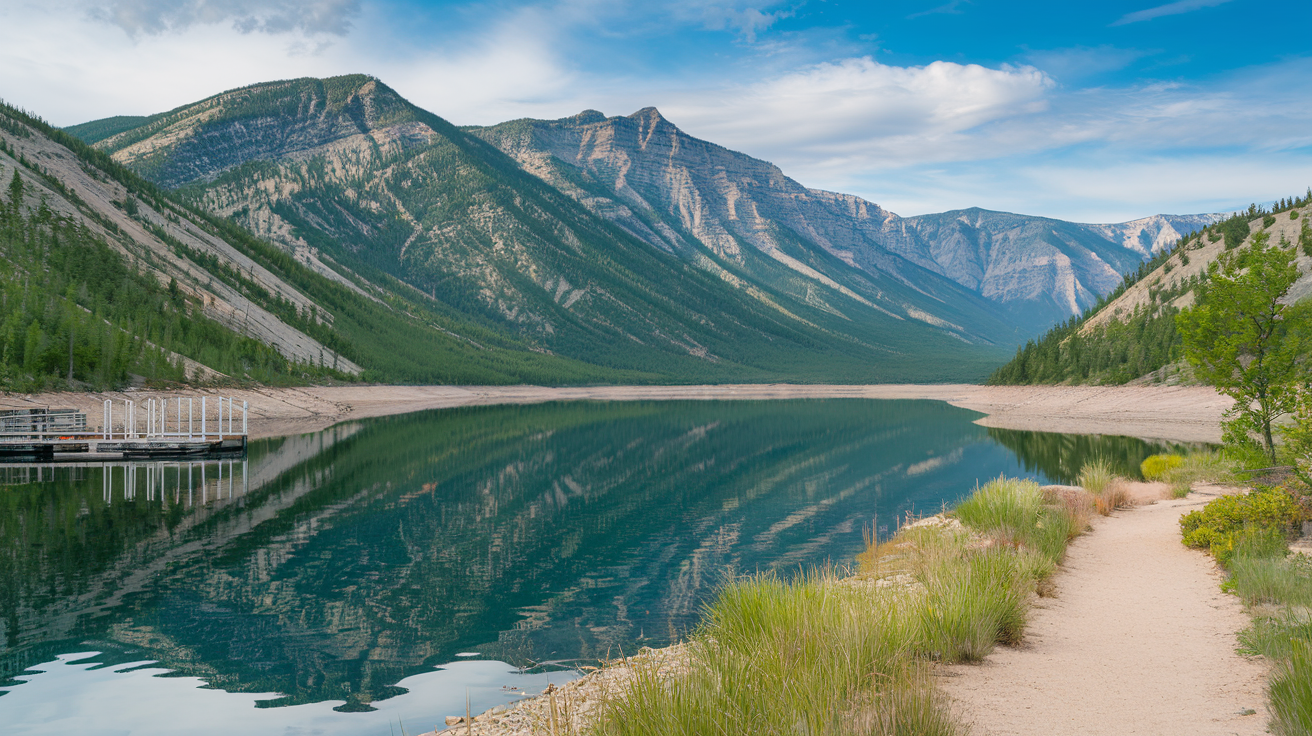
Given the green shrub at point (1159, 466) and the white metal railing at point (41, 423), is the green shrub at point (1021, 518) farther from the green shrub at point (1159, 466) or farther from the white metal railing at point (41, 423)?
the white metal railing at point (41, 423)

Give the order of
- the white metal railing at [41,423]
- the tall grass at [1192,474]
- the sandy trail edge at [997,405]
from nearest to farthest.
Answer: the tall grass at [1192,474] → the white metal railing at [41,423] → the sandy trail edge at [997,405]

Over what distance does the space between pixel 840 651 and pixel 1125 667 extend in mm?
3966

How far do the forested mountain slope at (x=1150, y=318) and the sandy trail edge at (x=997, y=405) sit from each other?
259 cm

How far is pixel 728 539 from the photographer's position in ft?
84.1

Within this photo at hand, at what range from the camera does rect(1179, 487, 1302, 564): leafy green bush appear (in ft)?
54.4

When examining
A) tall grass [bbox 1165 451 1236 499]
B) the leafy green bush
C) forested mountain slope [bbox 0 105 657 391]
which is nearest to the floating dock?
forested mountain slope [bbox 0 105 657 391]

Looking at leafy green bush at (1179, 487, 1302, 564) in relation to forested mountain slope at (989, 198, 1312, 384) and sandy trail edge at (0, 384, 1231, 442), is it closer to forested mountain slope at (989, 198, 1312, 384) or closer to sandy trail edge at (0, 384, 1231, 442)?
sandy trail edge at (0, 384, 1231, 442)

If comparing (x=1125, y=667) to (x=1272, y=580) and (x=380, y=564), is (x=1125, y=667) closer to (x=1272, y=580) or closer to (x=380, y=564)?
(x=1272, y=580)

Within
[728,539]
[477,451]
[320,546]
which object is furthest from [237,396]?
[728,539]

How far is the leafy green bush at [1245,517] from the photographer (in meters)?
16.6

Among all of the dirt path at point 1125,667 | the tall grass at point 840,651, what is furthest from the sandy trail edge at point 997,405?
the tall grass at point 840,651

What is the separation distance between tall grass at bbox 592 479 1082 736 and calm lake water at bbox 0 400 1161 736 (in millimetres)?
4127

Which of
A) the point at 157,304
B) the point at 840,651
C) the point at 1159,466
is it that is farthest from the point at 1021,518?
the point at 157,304

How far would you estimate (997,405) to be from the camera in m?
93.8
